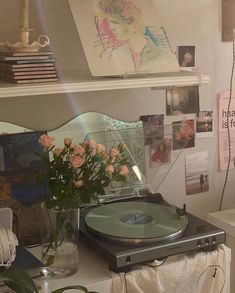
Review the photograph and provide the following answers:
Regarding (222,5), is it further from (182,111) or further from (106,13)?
(106,13)

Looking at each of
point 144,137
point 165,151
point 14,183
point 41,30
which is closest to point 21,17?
point 41,30

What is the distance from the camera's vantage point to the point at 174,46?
196 centimetres

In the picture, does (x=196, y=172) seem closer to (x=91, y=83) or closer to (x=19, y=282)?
(x=91, y=83)

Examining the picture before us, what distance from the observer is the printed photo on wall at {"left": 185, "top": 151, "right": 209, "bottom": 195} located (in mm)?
2102

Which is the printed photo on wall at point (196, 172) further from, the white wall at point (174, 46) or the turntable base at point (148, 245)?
the turntable base at point (148, 245)

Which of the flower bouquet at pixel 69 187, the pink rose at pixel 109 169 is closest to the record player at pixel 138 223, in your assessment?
the flower bouquet at pixel 69 187

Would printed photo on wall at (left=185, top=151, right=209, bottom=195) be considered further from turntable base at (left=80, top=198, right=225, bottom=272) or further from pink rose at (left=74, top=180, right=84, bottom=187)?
pink rose at (left=74, top=180, right=84, bottom=187)

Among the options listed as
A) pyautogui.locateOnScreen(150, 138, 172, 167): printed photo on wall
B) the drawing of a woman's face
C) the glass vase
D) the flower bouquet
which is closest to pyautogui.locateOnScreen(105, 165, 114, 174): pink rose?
the flower bouquet

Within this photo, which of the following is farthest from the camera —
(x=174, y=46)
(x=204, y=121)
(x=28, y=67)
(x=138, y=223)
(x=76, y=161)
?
(x=204, y=121)

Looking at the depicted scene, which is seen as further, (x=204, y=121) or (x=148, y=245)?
(x=204, y=121)

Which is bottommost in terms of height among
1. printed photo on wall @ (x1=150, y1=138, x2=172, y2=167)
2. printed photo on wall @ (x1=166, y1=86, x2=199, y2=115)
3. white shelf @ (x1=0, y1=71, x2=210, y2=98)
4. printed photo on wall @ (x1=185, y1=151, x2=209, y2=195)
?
printed photo on wall @ (x1=185, y1=151, x2=209, y2=195)

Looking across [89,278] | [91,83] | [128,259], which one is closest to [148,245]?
[128,259]

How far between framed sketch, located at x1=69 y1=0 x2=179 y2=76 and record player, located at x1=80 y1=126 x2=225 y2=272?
0.93ft

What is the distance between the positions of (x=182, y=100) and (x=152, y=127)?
0.18 metres
